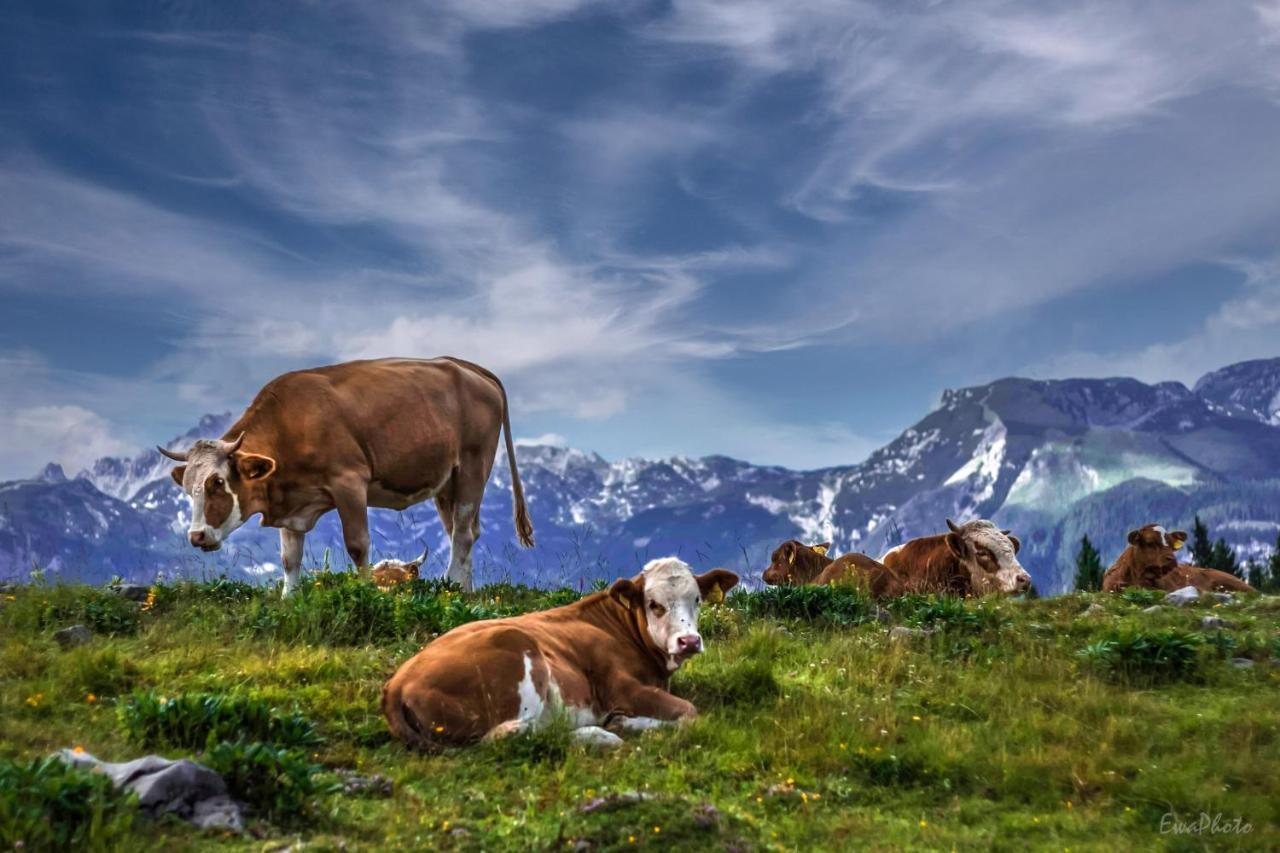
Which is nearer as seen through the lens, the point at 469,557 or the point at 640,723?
the point at 640,723

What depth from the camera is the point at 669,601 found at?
34.7ft

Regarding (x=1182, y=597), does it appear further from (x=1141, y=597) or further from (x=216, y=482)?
(x=216, y=482)

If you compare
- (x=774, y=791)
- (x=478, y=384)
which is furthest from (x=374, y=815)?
(x=478, y=384)

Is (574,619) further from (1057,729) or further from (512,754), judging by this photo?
(1057,729)

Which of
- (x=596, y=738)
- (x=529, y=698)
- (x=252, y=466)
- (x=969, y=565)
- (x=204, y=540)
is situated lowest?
(x=596, y=738)

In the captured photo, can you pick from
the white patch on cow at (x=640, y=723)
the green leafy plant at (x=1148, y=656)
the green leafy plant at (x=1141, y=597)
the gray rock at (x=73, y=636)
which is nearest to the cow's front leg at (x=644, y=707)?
the white patch on cow at (x=640, y=723)

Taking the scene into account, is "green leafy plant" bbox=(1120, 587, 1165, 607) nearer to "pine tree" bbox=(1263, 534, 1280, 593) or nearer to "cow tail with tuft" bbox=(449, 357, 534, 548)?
"cow tail with tuft" bbox=(449, 357, 534, 548)

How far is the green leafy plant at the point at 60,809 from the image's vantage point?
19.9ft

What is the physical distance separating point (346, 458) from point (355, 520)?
0.93m

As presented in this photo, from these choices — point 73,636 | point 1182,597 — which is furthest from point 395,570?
point 1182,597

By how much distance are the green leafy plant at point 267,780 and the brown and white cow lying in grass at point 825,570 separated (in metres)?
10.3

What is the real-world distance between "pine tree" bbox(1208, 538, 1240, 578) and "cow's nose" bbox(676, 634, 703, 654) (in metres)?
64.2

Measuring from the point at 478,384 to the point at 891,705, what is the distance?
11246mm

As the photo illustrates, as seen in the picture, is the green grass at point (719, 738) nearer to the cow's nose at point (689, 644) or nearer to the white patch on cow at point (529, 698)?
the white patch on cow at point (529, 698)
